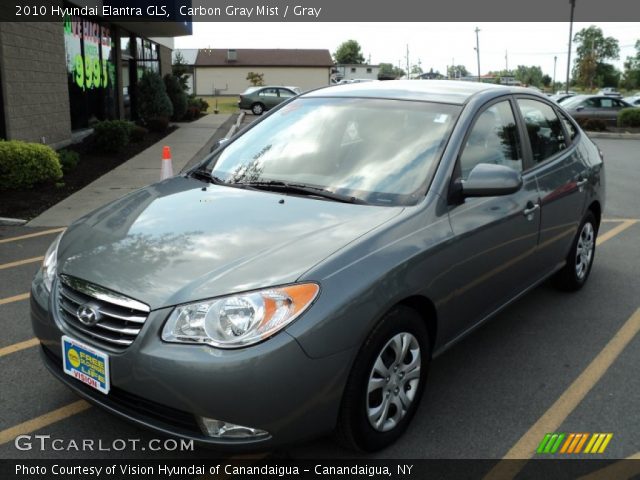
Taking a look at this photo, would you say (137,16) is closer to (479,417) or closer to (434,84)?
(434,84)

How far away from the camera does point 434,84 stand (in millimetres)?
4355

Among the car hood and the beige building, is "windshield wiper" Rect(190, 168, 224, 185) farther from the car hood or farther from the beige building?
the beige building

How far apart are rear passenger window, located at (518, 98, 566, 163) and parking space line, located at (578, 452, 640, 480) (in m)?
2.10


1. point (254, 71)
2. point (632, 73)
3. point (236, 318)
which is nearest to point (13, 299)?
point (236, 318)

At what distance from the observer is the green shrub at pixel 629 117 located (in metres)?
24.3

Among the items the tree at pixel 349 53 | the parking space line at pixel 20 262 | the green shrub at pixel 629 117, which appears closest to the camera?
the parking space line at pixel 20 262

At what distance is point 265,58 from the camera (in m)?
69.2

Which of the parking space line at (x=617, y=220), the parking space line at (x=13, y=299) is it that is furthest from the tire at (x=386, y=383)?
the parking space line at (x=617, y=220)

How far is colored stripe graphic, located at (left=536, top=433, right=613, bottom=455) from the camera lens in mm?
3078

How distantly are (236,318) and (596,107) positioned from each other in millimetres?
27208

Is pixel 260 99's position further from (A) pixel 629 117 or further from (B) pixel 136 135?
(B) pixel 136 135

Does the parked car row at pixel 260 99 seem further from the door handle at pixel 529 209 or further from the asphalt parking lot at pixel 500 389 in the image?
the door handle at pixel 529 209

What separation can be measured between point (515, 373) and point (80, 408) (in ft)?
8.34

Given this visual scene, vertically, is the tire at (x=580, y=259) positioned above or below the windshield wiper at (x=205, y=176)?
below
